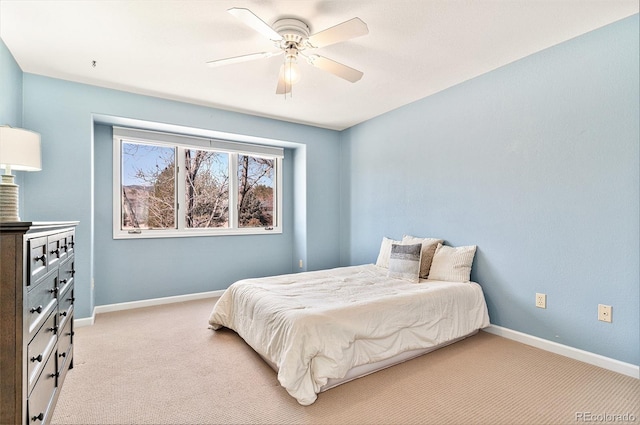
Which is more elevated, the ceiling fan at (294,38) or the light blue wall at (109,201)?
the ceiling fan at (294,38)

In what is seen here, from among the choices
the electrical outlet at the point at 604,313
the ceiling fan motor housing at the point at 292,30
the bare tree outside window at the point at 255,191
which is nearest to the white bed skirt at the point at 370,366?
the electrical outlet at the point at 604,313

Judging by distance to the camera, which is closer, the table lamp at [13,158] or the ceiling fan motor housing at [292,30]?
the table lamp at [13,158]

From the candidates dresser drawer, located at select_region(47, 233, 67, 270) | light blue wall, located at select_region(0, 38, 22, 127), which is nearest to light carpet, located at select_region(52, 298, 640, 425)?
dresser drawer, located at select_region(47, 233, 67, 270)

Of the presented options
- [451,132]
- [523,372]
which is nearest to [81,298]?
[523,372]

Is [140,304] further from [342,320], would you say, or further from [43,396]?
[342,320]

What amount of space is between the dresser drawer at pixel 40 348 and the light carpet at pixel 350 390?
475 millimetres

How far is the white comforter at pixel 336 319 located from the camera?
187 cm

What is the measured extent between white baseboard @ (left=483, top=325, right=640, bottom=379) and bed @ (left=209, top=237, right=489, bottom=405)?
0.65ft

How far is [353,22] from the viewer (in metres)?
1.76

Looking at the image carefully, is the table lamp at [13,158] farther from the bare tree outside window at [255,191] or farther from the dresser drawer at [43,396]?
the bare tree outside window at [255,191]

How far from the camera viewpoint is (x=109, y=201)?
3631 mm

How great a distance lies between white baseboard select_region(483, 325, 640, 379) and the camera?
2.11m

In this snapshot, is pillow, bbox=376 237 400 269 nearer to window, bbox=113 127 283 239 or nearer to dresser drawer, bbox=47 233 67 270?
window, bbox=113 127 283 239

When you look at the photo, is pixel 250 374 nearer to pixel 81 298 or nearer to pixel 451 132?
pixel 81 298
